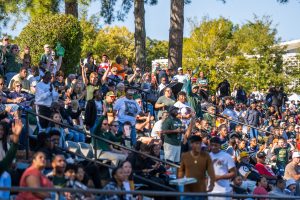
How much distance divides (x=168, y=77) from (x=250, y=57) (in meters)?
28.9

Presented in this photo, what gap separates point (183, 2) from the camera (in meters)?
30.2

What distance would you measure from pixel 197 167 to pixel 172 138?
5018mm

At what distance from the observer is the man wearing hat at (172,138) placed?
17688 mm

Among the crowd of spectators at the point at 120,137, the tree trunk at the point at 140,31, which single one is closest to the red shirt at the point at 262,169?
the crowd of spectators at the point at 120,137

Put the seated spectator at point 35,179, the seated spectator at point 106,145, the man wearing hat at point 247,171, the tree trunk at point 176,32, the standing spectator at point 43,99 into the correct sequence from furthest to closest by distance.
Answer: the tree trunk at point 176,32
the man wearing hat at point 247,171
the standing spectator at point 43,99
the seated spectator at point 106,145
the seated spectator at point 35,179

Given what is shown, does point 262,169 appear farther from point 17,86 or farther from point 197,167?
point 197,167

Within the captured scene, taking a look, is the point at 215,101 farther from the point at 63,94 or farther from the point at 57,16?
the point at 63,94

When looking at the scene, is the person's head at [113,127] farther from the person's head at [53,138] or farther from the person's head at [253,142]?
the person's head at [253,142]

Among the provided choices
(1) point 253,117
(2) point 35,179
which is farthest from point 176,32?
(2) point 35,179

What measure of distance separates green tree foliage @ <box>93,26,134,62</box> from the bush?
125 feet

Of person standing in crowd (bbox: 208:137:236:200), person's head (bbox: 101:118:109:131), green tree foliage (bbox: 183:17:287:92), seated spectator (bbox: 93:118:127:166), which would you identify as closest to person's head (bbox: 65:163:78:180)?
person standing in crowd (bbox: 208:137:236:200)

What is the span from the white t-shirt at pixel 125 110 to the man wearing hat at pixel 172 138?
1163 mm

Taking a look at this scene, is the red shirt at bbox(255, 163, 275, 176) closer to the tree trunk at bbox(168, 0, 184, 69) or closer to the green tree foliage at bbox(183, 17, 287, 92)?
the tree trunk at bbox(168, 0, 184, 69)

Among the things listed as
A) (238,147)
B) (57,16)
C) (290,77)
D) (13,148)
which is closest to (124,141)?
(238,147)
